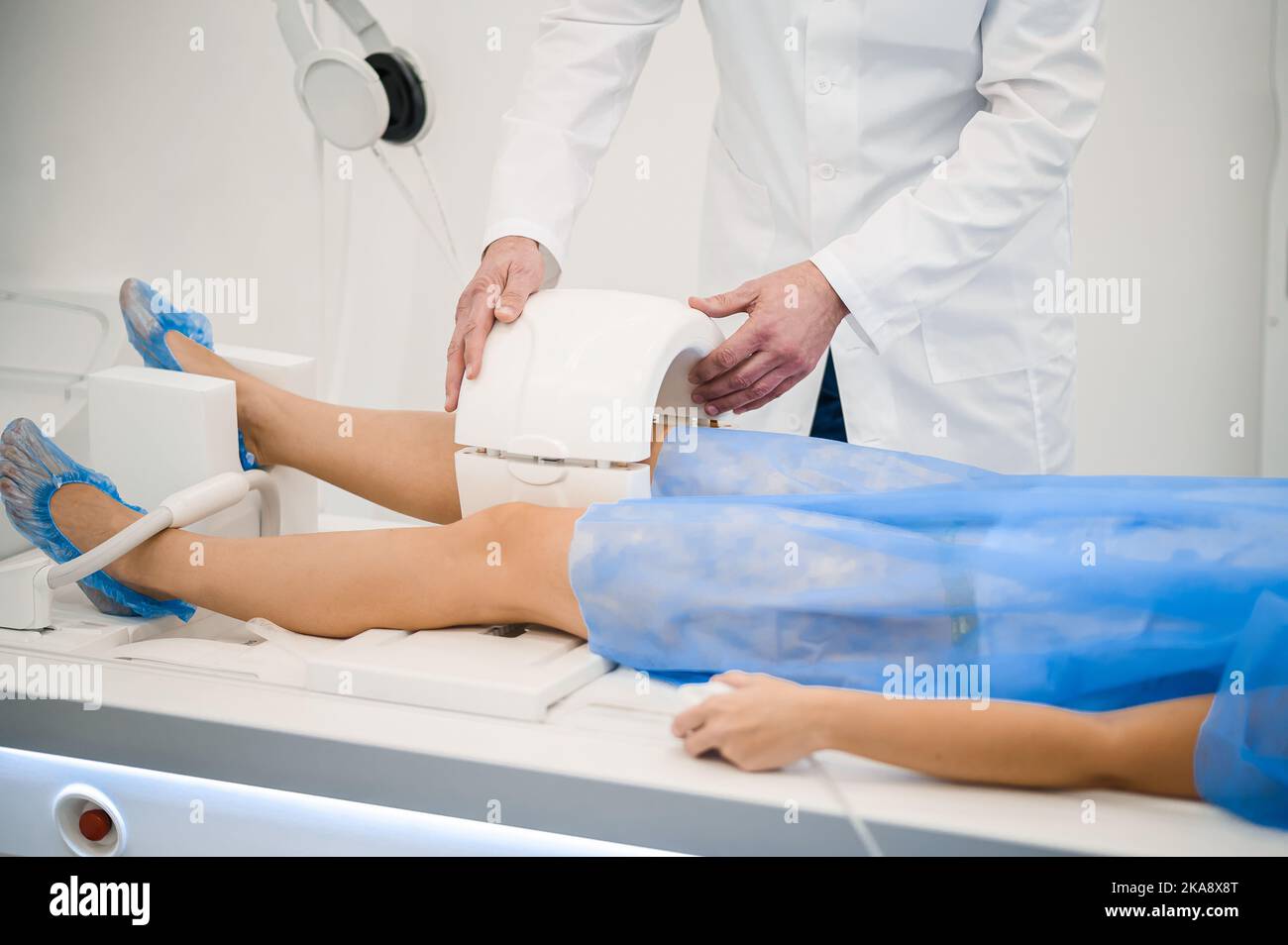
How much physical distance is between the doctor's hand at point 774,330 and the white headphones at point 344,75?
909 mm

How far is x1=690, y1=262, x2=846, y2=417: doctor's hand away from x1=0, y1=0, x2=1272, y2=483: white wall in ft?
3.65

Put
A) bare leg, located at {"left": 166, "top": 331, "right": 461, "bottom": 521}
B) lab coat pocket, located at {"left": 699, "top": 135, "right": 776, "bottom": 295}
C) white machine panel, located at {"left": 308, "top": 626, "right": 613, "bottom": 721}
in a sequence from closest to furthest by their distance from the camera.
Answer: white machine panel, located at {"left": 308, "top": 626, "right": 613, "bottom": 721} → bare leg, located at {"left": 166, "top": 331, "right": 461, "bottom": 521} → lab coat pocket, located at {"left": 699, "top": 135, "right": 776, "bottom": 295}

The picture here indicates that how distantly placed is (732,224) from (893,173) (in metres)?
0.25

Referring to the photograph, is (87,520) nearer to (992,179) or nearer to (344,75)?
(344,75)

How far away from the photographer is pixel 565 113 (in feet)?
5.37

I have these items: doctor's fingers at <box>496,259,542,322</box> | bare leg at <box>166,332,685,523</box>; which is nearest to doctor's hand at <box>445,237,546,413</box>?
doctor's fingers at <box>496,259,542,322</box>

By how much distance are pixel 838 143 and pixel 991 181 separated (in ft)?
0.76

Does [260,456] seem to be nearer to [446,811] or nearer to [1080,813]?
[446,811]

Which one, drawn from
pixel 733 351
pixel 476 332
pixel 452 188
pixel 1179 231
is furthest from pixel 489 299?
pixel 1179 231

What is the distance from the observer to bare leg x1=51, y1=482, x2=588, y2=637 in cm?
126

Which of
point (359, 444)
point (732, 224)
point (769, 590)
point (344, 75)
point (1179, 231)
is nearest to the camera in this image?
point (769, 590)

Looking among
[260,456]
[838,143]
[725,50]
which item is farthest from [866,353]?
[260,456]

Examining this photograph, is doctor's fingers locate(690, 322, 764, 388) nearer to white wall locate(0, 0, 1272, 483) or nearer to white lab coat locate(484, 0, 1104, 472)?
white lab coat locate(484, 0, 1104, 472)
